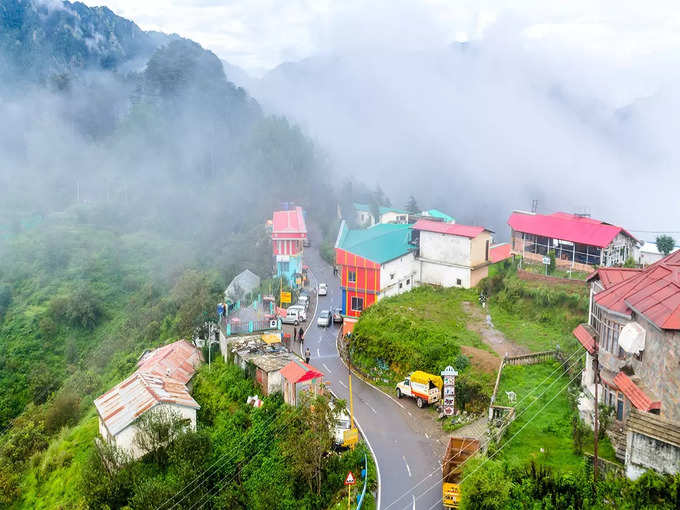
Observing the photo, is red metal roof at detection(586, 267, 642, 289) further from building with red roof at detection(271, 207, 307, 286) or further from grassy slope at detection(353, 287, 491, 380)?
building with red roof at detection(271, 207, 307, 286)

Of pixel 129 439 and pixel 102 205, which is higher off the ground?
pixel 102 205

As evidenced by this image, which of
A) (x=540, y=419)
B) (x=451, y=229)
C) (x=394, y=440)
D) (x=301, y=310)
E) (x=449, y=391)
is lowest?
(x=394, y=440)

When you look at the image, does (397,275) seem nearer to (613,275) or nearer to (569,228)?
(569,228)

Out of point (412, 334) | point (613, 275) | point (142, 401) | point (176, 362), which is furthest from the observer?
point (176, 362)

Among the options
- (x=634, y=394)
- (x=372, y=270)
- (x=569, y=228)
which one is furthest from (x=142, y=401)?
(x=569, y=228)

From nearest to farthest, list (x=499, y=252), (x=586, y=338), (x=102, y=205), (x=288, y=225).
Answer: (x=586, y=338) → (x=499, y=252) → (x=288, y=225) → (x=102, y=205)

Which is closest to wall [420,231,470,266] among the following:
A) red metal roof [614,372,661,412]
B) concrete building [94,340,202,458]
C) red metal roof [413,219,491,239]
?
red metal roof [413,219,491,239]

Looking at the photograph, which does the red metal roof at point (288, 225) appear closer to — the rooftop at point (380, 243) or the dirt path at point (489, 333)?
the rooftop at point (380, 243)
